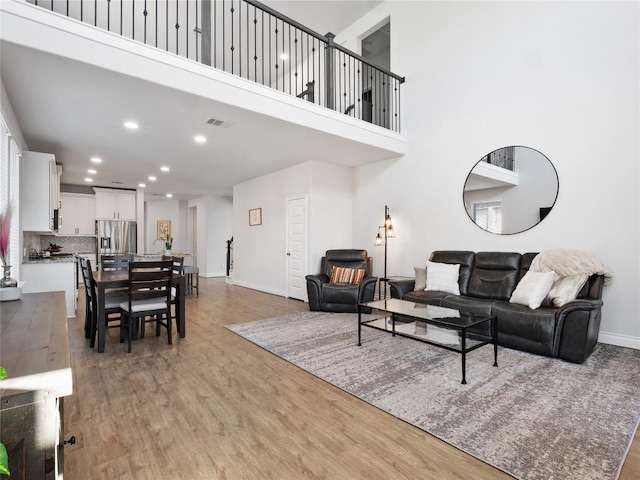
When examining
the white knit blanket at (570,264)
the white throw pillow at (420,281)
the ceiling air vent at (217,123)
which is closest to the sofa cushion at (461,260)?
the white throw pillow at (420,281)

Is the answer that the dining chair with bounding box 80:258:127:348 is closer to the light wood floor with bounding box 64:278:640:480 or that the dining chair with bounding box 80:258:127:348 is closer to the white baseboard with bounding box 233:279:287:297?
the light wood floor with bounding box 64:278:640:480

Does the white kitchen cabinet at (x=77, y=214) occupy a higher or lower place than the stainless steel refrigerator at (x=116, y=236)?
higher

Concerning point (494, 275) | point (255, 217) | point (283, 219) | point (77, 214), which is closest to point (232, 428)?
point (494, 275)

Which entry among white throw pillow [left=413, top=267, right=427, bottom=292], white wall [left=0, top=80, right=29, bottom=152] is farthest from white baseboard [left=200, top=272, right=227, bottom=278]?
white throw pillow [left=413, top=267, right=427, bottom=292]

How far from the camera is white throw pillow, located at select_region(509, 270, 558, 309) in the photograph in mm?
3396

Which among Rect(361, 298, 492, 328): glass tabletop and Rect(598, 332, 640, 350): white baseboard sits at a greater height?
Rect(361, 298, 492, 328): glass tabletop

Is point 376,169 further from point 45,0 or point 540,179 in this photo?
point 45,0

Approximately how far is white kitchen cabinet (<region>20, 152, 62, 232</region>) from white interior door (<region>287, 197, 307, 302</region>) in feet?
12.3

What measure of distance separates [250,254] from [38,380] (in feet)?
23.1

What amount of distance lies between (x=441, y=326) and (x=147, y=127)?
4220mm

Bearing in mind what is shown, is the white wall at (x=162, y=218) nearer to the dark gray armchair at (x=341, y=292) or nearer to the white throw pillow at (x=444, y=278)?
the dark gray armchair at (x=341, y=292)

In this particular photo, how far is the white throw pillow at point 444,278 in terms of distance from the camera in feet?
14.3

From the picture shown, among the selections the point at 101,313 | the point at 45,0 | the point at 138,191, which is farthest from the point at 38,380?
the point at 138,191

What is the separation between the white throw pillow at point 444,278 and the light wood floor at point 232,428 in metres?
2.38
